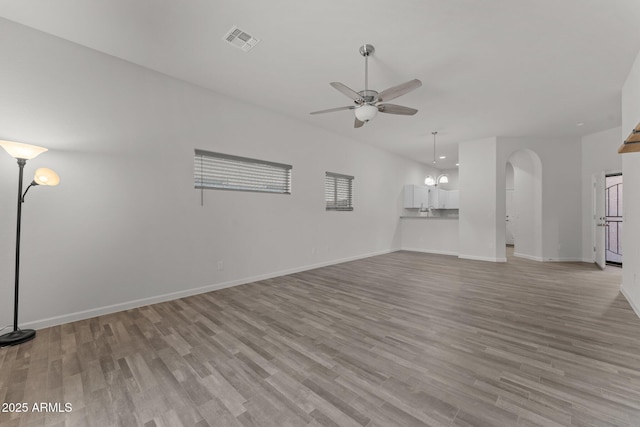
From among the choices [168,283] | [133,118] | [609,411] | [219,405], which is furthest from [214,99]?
[609,411]

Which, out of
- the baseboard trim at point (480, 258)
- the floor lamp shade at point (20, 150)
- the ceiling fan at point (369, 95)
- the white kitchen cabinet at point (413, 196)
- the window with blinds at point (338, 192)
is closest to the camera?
the floor lamp shade at point (20, 150)

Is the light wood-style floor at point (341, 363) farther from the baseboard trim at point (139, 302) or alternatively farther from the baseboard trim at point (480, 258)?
the baseboard trim at point (480, 258)

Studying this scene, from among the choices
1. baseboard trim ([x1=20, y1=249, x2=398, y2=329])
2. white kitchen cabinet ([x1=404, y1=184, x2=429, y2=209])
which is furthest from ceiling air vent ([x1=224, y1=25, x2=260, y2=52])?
white kitchen cabinet ([x1=404, y1=184, x2=429, y2=209])

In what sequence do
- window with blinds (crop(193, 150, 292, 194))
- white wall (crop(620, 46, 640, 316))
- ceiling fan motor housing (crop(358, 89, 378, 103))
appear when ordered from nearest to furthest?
ceiling fan motor housing (crop(358, 89, 378, 103)) → white wall (crop(620, 46, 640, 316)) → window with blinds (crop(193, 150, 292, 194))

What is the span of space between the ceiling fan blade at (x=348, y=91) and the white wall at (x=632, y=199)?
3.12 metres

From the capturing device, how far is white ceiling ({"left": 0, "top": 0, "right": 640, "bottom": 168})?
2252mm

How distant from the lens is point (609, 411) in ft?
4.78

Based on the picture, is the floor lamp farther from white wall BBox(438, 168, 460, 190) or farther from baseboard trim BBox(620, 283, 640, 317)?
white wall BBox(438, 168, 460, 190)

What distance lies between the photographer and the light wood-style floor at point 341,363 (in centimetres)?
146

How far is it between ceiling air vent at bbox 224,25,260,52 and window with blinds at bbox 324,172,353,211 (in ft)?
10.5

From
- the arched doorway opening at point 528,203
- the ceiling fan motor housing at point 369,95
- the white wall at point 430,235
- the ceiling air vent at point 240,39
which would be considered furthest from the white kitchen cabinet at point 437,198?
the ceiling air vent at point 240,39

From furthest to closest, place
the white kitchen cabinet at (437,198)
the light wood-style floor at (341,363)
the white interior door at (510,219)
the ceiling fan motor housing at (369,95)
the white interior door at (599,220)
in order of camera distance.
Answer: the white kitchen cabinet at (437,198)
the white interior door at (510,219)
the white interior door at (599,220)
the ceiling fan motor housing at (369,95)
the light wood-style floor at (341,363)

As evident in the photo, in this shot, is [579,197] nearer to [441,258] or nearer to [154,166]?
[441,258]

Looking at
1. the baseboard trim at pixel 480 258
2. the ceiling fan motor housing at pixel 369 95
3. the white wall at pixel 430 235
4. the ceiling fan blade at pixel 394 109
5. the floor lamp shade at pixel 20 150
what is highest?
the ceiling fan motor housing at pixel 369 95
